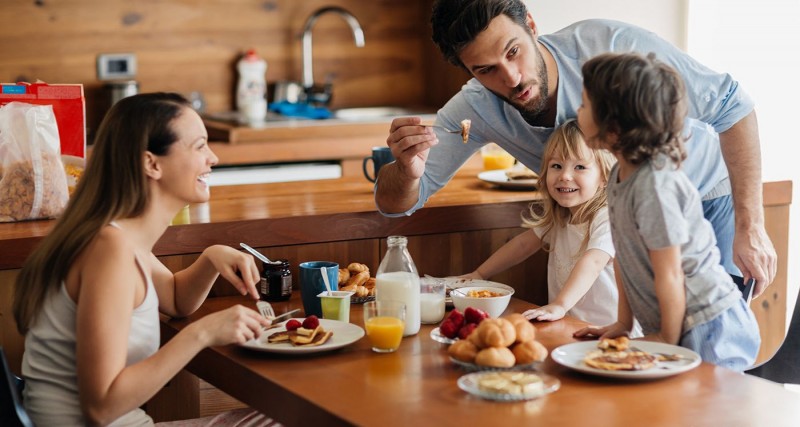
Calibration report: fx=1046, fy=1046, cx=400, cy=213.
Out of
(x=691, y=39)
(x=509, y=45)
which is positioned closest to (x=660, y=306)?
(x=509, y=45)

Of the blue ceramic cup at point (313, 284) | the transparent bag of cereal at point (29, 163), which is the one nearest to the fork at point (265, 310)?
the blue ceramic cup at point (313, 284)

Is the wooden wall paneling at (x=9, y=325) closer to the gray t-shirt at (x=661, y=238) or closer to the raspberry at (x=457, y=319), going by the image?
the raspberry at (x=457, y=319)

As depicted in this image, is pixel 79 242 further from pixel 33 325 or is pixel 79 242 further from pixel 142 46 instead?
pixel 142 46

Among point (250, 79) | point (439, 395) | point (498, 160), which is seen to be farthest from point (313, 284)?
point (250, 79)

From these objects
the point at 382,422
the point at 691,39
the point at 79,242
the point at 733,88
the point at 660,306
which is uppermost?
the point at 691,39

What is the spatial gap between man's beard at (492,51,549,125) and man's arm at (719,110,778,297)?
0.41 meters

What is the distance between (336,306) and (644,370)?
2.19 feet

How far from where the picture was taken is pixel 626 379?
1639 millimetres

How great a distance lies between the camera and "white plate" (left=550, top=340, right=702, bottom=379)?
1.61m

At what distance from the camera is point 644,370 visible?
1621 millimetres

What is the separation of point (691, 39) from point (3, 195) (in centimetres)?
289

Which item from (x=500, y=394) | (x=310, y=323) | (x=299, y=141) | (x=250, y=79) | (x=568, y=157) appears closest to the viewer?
(x=500, y=394)

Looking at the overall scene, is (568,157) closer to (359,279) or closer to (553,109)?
(553,109)

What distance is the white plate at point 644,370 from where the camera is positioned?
161cm
